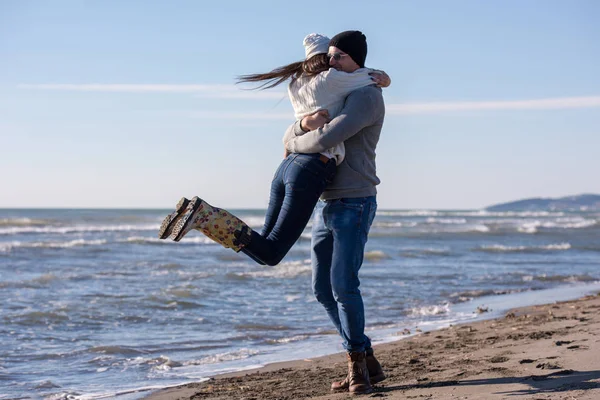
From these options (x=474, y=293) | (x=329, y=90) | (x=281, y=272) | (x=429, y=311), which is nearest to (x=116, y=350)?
(x=329, y=90)

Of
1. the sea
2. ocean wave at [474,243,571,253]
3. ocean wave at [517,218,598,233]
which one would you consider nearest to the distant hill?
ocean wave at [517,218,598,233]

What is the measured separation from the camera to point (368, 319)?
8.35 meters

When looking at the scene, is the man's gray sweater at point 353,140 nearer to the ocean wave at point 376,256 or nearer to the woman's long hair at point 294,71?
the woman's long hair at point 294,71

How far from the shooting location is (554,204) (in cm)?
12538

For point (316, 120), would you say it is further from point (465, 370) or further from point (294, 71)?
point (465, 370)

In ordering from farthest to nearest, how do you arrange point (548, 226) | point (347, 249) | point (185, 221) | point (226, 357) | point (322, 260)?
1. point (548, 226)
2. point (226, 357)
3. point (322, 260)
4. point (347, 249)
5. point (185, 221)

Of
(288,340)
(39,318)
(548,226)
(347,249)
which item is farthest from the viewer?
(548,226)

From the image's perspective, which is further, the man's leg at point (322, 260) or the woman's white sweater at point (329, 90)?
the man's leg at point (322, 260)

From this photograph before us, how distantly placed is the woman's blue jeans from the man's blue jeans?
0.15m

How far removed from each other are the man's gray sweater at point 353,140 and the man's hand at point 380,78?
4 cm

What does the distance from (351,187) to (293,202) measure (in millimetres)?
311

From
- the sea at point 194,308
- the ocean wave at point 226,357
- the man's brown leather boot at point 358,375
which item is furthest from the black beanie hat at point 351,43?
the ocean wave at point 226,357

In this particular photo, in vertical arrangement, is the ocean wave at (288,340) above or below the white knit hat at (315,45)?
below

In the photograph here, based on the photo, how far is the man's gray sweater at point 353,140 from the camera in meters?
3.74
